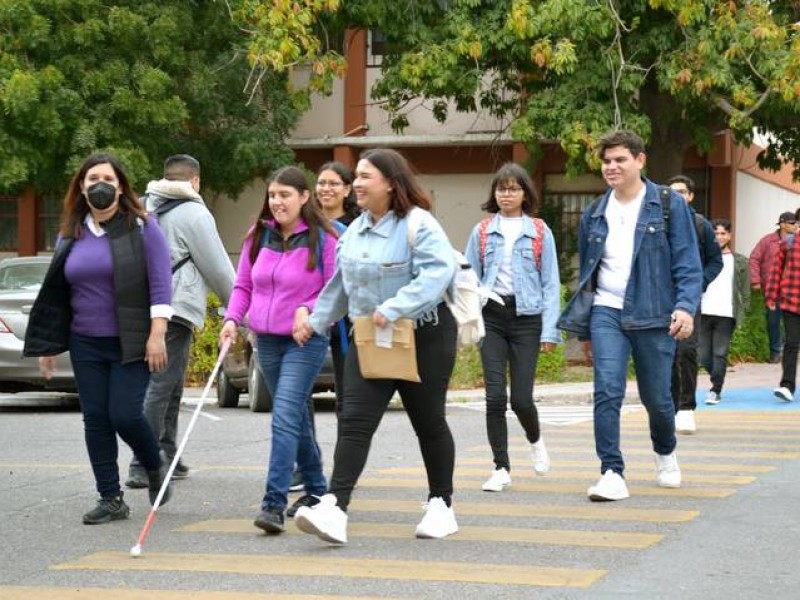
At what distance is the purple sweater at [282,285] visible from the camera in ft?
27.3

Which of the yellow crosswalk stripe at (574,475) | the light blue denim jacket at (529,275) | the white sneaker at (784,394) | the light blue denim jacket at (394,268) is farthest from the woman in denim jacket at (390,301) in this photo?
the white sneaker at (784,394)

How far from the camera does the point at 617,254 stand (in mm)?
9273

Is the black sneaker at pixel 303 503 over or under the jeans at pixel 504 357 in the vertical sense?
under

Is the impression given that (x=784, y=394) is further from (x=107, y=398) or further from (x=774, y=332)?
(x=107, y=398)

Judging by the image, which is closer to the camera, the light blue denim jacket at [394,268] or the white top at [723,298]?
the light blue denim jacket at [394,268]

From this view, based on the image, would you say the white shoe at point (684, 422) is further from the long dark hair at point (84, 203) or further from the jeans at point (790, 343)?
the long dark hair at point (84, 203)

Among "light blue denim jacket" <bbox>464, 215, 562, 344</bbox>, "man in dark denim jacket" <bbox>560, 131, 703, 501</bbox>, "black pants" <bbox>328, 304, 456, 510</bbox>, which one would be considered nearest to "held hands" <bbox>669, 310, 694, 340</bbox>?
"man in dark denim jacket" <bbox>560, 131, 703, 501</bbox>

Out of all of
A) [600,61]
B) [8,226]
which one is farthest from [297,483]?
[8,226]

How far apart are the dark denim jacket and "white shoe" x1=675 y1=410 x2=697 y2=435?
4231mm

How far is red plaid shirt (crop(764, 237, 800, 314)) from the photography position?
1658cm

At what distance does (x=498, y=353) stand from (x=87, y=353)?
2.45m

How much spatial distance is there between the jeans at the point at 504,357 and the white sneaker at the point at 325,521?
7.64 feet

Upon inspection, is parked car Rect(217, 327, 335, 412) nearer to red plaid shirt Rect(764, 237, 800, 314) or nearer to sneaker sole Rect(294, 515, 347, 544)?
red plaid shirt Rect(764, 237, 800, 314)

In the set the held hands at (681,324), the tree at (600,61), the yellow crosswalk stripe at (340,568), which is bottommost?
the yellow crosswalk stripe at (340,568)
